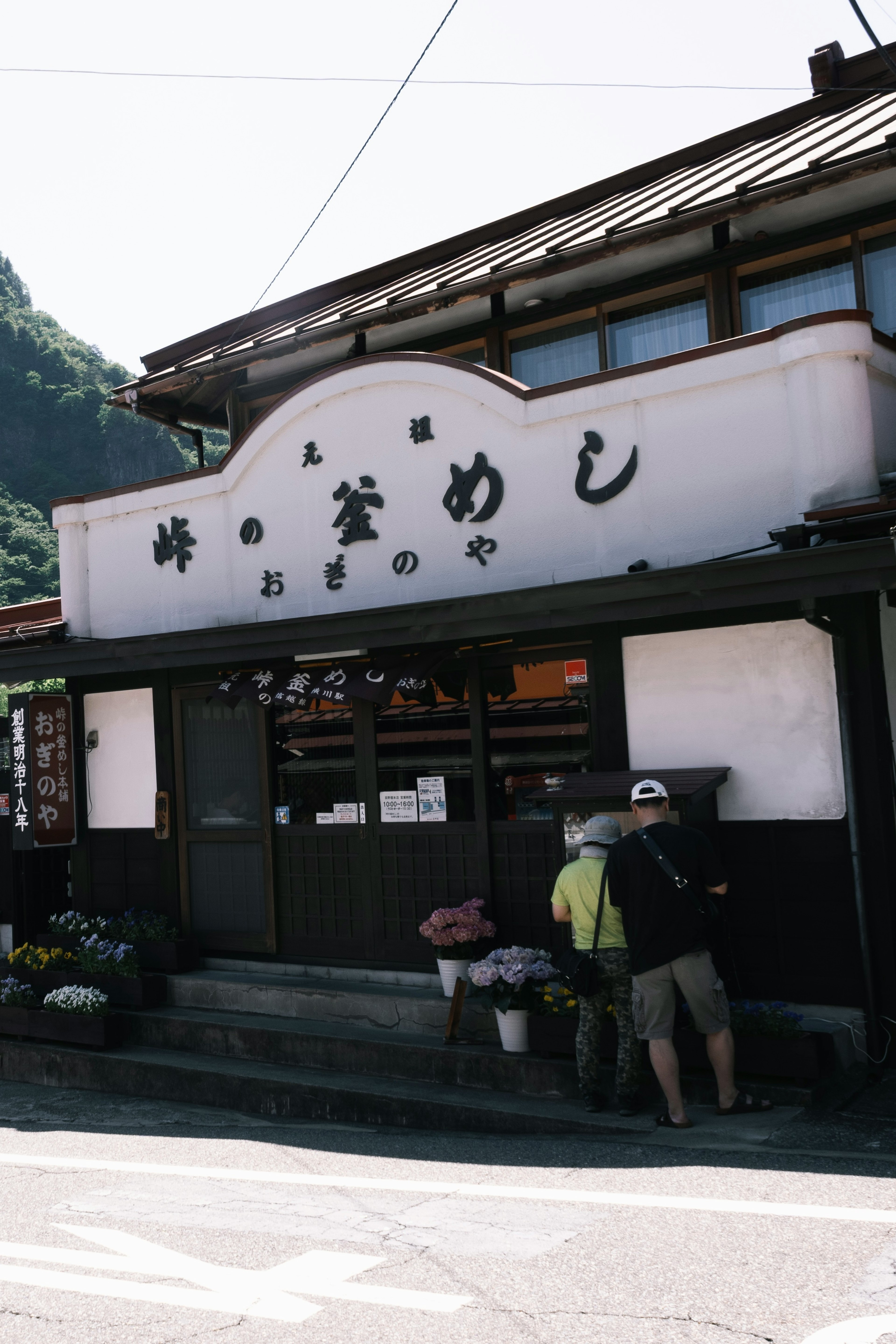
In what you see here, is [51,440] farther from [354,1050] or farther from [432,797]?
[354,1050]

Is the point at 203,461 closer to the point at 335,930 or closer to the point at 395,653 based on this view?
the point at 395,653

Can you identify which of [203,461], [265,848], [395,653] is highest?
[203,461]

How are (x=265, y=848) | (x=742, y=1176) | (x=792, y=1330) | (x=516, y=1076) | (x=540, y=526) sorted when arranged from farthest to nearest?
(x=265, y=848)
(x=540, y=526)
(x=516, y=1076)
(x=742, y=1176)
(x=792, y=1330)

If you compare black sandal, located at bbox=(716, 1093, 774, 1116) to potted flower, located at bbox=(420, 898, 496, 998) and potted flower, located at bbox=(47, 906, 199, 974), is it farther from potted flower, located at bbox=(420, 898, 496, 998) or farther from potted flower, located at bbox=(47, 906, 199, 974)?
potted flower, located at bbox=(47, 906, 199, 974)

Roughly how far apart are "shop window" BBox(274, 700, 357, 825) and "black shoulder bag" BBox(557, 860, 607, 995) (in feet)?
12.1

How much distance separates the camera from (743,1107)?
265 inches

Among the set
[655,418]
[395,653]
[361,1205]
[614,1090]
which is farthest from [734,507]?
[361,1205]

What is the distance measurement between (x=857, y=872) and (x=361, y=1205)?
3.84 metres

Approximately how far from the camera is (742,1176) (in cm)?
565

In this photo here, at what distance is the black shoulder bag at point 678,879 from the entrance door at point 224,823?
5.11 m

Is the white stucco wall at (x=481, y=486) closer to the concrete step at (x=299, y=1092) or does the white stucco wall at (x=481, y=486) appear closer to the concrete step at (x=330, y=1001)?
the concrete step at (x=330, y=1001)

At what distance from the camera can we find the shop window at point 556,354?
10.1 m

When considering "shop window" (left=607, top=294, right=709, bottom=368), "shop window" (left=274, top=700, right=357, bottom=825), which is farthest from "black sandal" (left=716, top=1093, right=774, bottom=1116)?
"shop window" (left=607, top=294, right=709, bottom=368)

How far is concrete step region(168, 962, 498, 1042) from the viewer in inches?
358
